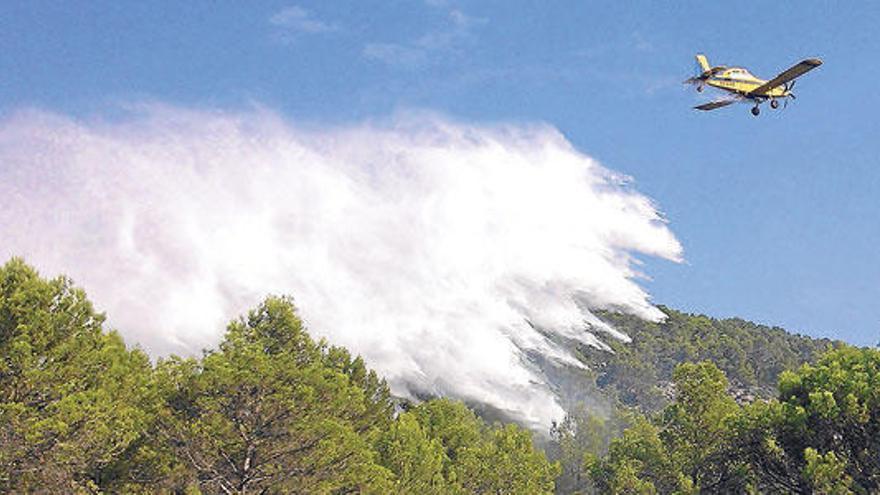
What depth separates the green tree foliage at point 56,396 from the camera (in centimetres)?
2655

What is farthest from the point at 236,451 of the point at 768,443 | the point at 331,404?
the point at 768,443

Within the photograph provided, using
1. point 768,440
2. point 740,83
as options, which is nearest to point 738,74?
point 740,83

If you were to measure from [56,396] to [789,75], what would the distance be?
3476 cm

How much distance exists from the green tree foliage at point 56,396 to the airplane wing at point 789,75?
103 ft

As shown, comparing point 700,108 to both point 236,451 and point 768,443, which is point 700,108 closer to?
point 768,443

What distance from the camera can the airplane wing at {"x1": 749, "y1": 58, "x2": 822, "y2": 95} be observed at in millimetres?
38597

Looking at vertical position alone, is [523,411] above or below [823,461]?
above

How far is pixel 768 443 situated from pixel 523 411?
134 metres

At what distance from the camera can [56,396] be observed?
28156mm

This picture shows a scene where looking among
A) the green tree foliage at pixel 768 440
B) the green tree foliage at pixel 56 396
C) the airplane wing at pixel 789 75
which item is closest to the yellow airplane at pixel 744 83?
the airplane wing at pixel 789 75

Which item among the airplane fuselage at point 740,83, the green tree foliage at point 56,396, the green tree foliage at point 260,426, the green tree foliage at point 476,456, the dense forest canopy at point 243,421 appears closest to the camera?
the green tree foliage at point 56,396

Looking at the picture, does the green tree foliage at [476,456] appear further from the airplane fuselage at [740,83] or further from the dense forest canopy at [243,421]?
the airplane fuselage at [740,83]

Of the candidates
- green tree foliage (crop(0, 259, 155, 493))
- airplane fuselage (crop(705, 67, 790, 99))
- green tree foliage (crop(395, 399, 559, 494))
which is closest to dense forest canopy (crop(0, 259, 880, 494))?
green tree foliage (crop(0, 259, 155, 493))

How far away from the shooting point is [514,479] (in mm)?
52500
